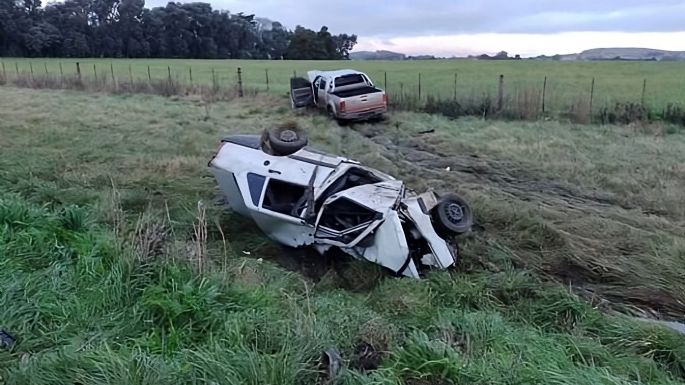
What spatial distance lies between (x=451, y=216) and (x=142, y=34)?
240 feet

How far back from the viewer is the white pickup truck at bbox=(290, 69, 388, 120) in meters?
15.9

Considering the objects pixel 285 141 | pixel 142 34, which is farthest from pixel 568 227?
pixel 142 34

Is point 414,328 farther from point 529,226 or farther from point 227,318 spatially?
point 529,226

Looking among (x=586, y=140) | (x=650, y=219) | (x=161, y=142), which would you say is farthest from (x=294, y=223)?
(x=586, y=140)

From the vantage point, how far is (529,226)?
720 cm

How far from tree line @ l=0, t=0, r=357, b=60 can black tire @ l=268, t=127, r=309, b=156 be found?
64.3 metres

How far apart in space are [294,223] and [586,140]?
926 centimetres

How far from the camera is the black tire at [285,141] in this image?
7.16 meters

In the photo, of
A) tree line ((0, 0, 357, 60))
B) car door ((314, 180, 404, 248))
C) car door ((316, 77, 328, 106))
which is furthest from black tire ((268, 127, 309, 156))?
tree line ((0, 0, 357, 60))

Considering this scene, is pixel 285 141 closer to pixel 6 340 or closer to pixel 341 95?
pixel 6 340

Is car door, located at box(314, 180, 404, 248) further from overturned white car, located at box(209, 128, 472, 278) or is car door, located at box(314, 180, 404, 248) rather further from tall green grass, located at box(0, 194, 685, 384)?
tall green grass, located at box(0, 194, 685, 384)

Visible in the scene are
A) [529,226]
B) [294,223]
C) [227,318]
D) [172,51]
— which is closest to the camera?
[227,318]

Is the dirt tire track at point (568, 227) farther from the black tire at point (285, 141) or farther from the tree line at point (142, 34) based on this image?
the tree line at point (142, 34)

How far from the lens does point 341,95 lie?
16.4m
